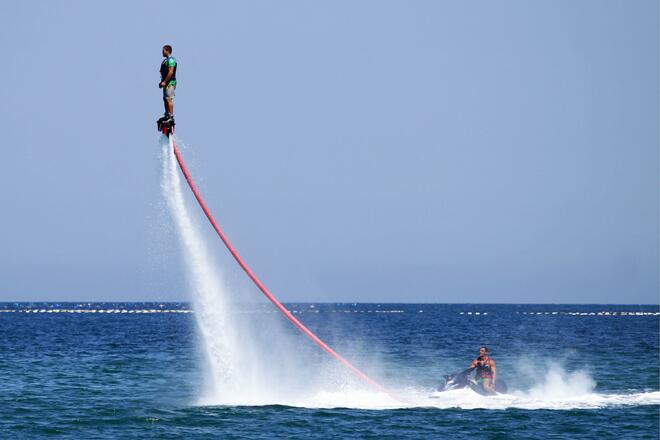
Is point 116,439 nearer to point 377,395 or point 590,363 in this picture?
point 377,395

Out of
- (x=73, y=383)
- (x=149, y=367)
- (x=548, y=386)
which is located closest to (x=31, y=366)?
(x=149, y=367)

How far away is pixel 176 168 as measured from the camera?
30.5 metres

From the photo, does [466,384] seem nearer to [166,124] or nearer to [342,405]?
[342,405]

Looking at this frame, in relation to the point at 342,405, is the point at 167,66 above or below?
above

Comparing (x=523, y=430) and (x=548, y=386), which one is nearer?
(x=523, y=430)

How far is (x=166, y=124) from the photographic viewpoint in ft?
90.1

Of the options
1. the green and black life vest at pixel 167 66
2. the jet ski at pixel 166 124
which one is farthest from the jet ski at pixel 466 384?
the green and black life vest at pixel 167 66

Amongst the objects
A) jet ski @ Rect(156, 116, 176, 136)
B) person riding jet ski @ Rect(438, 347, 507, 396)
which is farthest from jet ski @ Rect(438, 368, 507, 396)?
jet ski @ Rect(156, 116, 176, 136)

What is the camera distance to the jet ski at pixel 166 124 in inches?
1077

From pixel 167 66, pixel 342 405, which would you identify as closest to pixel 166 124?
pixel 167 66

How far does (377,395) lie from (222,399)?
6.46 meters

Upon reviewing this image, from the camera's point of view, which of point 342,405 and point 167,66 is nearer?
point 167,66

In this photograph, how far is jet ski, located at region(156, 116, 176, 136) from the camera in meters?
27.3

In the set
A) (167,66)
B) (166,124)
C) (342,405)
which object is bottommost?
(342,405)
